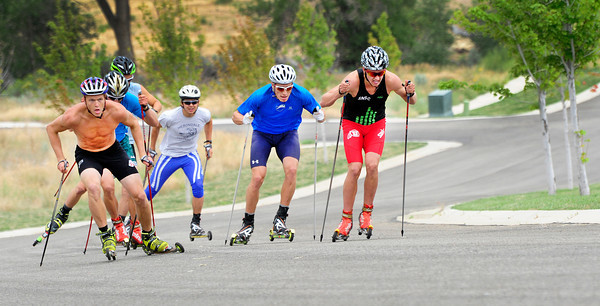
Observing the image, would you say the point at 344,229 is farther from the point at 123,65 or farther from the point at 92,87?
the point at 123,65

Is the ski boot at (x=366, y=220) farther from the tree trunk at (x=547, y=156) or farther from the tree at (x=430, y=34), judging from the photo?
the tree at (x=430, y=34)

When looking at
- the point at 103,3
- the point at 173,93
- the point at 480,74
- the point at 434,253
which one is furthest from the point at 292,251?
the point at 480,74

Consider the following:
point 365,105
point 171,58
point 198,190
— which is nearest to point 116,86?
point 198,190

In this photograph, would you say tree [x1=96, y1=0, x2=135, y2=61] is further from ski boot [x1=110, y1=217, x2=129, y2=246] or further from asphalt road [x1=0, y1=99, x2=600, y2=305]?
ski boot [x1=110, y1=217, x2=129, y2=246]

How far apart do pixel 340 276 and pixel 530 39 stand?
10.4 meters

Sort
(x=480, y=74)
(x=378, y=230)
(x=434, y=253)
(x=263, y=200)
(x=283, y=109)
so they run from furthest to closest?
(x=480, y=74), (x=263, y=200), (x=378, y=230), (x=283, y=109), (x=434, y=253)

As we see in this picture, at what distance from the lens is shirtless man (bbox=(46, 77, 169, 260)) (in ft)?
33.8

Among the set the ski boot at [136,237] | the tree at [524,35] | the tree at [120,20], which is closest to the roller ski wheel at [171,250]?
the ski boot at [136,237]

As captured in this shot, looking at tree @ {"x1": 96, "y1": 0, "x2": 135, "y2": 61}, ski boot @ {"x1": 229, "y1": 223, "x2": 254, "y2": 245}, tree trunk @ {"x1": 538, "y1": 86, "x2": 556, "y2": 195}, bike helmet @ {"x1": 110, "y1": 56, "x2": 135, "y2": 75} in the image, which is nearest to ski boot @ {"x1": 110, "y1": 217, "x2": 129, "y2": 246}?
ski boot @ {"x1": 229, "y1": 223, "x2": 254, "y2": 245}

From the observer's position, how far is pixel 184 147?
12.5 m

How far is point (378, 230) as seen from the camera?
13797mm

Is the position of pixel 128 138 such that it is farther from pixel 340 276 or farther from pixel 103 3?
pixel 103 3

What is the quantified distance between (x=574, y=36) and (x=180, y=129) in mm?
8154

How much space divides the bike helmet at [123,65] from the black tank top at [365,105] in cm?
325
